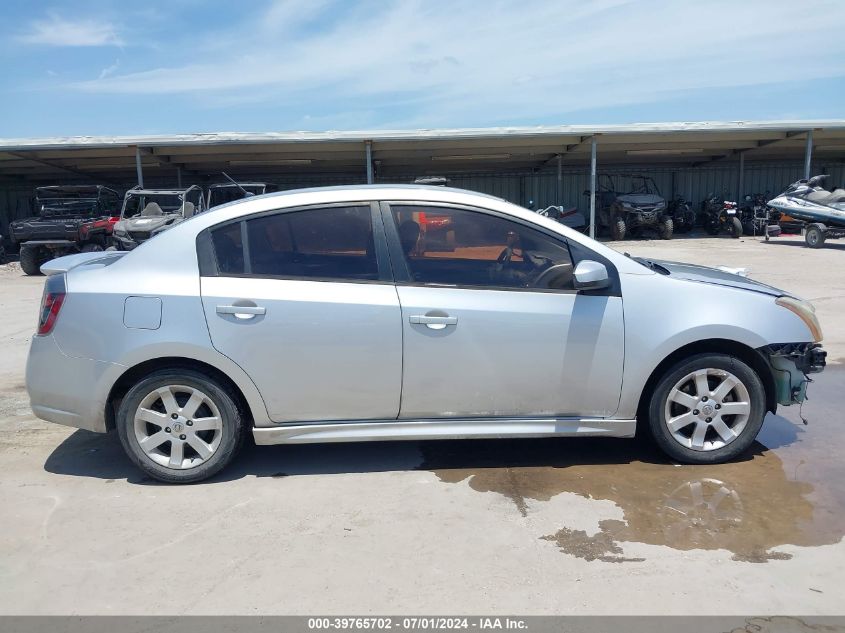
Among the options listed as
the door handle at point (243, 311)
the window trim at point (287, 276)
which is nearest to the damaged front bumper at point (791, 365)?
the window trim at point (287, 276)

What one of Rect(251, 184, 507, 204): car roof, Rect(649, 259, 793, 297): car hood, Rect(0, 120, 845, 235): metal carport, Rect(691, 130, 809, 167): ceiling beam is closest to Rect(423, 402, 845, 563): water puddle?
Rect(649, 259, 793, 297): car hood

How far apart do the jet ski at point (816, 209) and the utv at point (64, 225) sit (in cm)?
1843

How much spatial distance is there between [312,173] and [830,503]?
25673 mm

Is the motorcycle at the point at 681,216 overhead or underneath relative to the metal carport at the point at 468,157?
underneath

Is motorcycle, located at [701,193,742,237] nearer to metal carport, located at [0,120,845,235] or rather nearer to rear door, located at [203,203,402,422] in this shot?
metal carport, located at [0,120,845,235]

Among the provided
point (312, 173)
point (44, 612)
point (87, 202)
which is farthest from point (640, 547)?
point (312, 173)

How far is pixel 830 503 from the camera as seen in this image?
12.3ft

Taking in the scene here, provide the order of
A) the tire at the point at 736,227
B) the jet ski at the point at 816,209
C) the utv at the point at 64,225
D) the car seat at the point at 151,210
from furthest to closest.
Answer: the tire at the point at 736,227 < the jet ski at the point at 816,209 < the utv at the point at 64,225 < the car seat at the point at 151,210

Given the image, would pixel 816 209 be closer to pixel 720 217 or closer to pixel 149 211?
pixel 720 217

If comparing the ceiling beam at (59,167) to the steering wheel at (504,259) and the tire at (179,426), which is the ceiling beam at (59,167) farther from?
the steering wheel at (504,259)

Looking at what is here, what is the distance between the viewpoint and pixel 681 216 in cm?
2428

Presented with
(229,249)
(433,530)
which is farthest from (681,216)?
(433,530)

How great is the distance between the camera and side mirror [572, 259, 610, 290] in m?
3.96

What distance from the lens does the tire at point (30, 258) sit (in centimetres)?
1694
